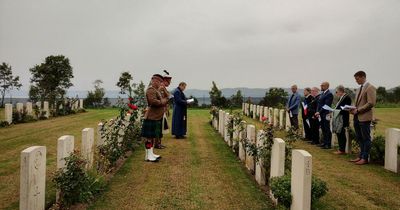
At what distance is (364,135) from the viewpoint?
903 cm

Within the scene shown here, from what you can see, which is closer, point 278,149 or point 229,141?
point 278,149

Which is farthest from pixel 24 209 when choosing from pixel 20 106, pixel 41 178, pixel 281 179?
pixel 20 106

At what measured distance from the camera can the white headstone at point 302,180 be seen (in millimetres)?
4859

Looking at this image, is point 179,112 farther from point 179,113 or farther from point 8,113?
point 8,113

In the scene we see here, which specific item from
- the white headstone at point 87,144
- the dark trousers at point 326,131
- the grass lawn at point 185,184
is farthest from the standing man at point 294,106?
the white headstone at point 87,144

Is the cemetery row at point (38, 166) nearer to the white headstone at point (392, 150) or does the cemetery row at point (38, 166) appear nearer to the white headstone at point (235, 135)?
the white headstone at point (235, 135)

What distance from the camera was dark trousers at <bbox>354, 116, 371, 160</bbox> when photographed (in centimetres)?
902

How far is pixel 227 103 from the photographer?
3309 centimetres

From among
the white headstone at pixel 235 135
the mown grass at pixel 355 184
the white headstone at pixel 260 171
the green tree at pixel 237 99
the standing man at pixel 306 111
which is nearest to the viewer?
the mown grass at pixel 355 184

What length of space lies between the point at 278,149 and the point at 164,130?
860cm

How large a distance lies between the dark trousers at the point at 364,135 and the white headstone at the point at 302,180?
15.0 ft

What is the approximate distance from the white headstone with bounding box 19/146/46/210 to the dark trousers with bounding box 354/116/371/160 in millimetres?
6970

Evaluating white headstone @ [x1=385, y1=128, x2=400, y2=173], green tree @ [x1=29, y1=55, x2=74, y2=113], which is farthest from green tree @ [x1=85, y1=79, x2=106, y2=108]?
white headstone @ [x1=385, y1=128, x2=400, y2=173]

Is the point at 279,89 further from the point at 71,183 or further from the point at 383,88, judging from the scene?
the point at 71,183
